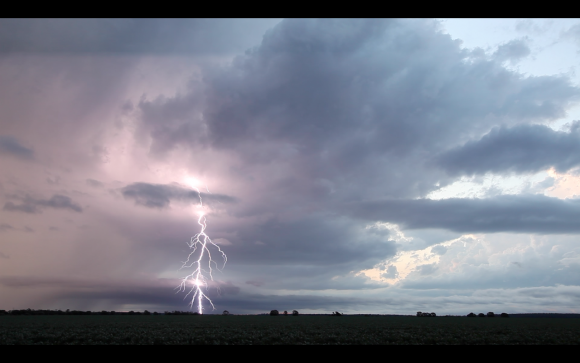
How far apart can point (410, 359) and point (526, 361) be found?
376 centimetres

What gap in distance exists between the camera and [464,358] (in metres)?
10.5

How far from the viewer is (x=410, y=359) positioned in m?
10.2

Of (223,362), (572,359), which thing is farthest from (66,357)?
(572,359)

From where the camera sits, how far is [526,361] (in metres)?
10.6
